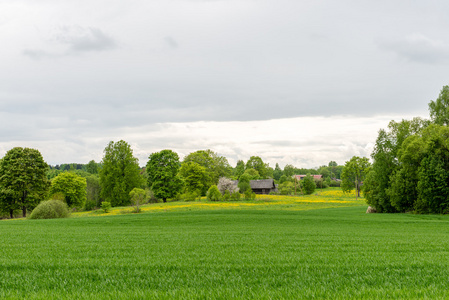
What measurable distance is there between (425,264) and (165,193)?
68.7 metres

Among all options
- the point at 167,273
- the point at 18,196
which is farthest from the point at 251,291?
the point at 18,196

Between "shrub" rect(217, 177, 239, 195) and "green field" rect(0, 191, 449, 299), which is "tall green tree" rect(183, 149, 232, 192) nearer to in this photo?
"shrub" rect(217, 177, 239, 195)

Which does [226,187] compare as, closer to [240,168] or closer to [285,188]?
[285,188]

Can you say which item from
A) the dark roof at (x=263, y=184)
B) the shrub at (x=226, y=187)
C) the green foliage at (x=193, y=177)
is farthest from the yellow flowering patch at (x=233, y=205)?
the dark roof at (x=263, y=184)

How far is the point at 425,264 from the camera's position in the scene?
9086 millimetres

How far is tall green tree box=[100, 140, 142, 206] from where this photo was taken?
68.4 meters

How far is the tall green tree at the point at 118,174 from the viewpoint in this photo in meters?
68.4

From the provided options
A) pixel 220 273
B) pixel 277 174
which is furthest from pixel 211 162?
pixel 220 273

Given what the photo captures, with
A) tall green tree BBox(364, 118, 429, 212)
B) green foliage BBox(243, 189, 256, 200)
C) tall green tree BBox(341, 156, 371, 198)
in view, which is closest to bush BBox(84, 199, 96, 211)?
green foliage BBox(243, 189, 256, 200)

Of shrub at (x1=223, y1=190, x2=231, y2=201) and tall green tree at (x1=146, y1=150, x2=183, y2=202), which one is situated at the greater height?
tall green tree at (x1=146, y1=150, x2=183, y2=202)

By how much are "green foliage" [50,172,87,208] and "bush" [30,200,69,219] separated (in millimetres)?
26731

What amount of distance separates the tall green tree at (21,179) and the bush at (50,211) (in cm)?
1347

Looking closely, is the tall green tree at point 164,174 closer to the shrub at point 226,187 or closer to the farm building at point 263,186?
the shrub at point 226,187

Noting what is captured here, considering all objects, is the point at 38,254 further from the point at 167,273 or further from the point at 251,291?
the point at 251,291
